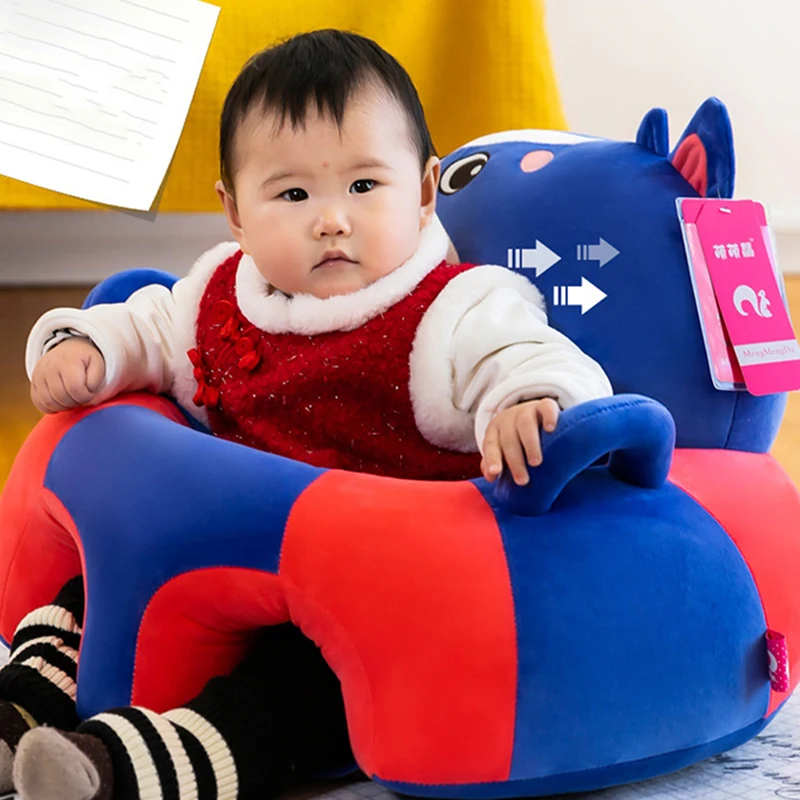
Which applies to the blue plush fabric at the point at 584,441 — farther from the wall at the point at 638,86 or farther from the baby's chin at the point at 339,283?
the wall at the point at 638,86

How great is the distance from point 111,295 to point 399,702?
19.0 inches

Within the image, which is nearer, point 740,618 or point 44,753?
point 44,753

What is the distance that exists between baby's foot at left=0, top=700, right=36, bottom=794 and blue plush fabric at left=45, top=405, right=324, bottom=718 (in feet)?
0.11

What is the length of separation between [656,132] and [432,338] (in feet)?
0.79

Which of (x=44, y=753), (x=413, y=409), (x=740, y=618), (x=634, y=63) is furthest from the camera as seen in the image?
(x=634, y=63)

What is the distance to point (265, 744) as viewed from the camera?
59 cm

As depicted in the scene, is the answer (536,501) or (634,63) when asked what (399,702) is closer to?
(536,501)

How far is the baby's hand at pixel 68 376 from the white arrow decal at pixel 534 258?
0.99 ft

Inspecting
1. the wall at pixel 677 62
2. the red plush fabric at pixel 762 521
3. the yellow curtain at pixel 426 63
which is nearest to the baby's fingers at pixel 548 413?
the red plush fabric at pixel 762 521

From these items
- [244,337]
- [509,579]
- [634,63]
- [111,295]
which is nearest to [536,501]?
[509,579]

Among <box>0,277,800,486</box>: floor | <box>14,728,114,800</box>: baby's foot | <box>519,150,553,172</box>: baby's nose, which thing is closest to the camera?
<box>14,728,114,800</box>: baby's foot

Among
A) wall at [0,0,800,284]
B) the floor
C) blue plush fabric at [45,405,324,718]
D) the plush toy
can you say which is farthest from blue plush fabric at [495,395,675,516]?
wall at [0,0,800,284]

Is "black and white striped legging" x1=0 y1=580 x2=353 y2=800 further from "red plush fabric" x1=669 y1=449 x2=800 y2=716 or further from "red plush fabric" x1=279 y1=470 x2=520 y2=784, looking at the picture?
"red plush fabric" x1=669 y1=449 x2=800 y2=716

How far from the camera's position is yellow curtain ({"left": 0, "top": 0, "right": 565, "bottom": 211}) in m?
1.22
